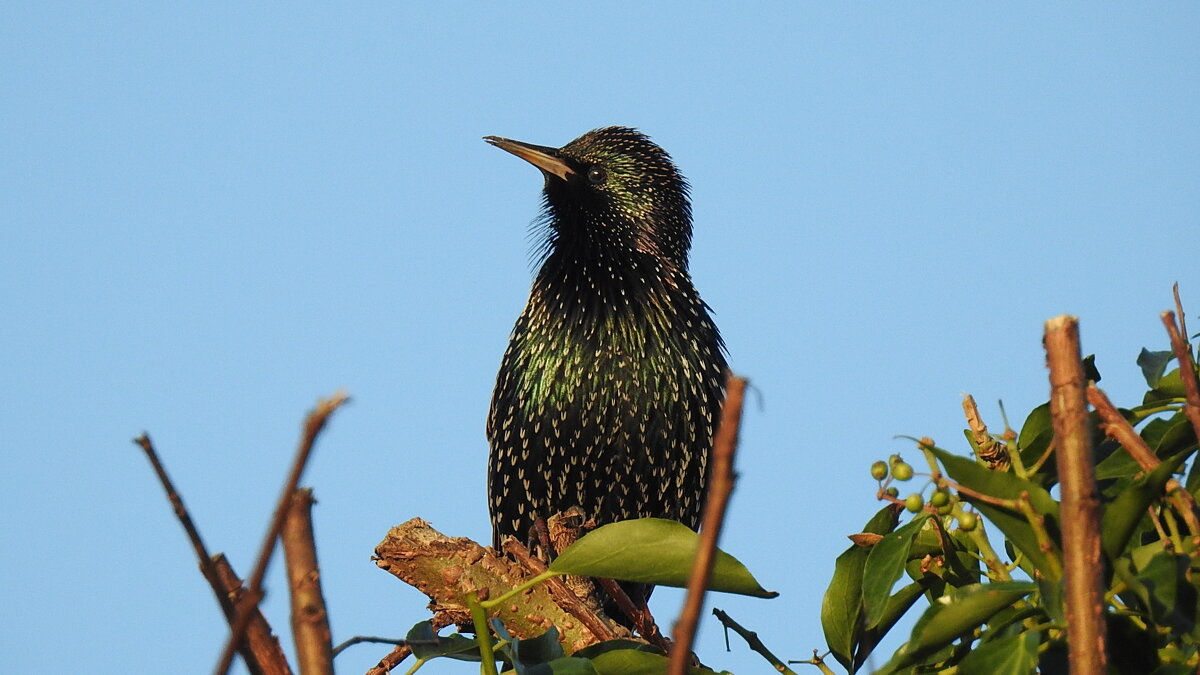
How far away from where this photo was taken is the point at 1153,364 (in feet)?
6.10

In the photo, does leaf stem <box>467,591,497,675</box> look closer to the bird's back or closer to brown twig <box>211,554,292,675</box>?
brown twig <box>211,554,292,675</box>

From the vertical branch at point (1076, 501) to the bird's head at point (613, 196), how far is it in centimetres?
416

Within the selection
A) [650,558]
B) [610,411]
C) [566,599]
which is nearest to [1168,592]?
[650,558]

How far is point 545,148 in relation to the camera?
18.5ft

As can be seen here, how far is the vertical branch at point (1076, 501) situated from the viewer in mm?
1119

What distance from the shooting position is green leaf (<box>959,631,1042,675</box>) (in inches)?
55.5

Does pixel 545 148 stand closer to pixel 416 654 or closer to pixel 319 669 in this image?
pixel 416 654

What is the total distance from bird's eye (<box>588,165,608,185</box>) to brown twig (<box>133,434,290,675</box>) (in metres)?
4.34

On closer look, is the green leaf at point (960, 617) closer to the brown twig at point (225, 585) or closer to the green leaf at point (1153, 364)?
the green leaf at point (1153, 364)

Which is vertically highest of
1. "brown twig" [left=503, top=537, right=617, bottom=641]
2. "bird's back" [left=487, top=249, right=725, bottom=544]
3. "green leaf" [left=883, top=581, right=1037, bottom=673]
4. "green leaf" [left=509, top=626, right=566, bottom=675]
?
"bird's back" [left=487, top=249, right=725, bottom=544]

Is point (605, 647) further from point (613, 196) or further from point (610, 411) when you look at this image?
point (613, 196)

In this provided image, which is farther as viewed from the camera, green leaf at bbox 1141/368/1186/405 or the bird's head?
the bird's head

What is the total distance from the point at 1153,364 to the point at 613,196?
3787mm

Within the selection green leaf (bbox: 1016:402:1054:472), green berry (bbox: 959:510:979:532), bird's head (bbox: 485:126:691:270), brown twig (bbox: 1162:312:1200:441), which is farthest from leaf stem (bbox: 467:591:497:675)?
bird's head (bbox: 485:126:691:270)
